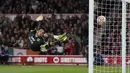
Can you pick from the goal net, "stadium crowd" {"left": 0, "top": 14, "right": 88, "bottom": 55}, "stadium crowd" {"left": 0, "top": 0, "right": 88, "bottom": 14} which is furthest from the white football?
"stadium crowd" {"left": 0, "top": 0, "right": 88, "bottom": 14}

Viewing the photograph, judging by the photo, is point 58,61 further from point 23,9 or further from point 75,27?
point 23,9

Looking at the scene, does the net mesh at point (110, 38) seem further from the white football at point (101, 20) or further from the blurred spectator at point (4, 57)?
the blurred spectator at point (4, 57)

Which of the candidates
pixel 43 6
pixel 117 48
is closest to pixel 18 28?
pixel 43 6

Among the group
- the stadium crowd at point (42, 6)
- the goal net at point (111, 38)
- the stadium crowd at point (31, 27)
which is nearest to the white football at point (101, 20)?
the goal net at point (111, 38)

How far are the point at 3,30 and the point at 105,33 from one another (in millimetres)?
11342

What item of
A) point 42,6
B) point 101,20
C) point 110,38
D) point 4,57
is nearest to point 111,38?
point 110,38

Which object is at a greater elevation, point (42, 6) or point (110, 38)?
point (42, 6)

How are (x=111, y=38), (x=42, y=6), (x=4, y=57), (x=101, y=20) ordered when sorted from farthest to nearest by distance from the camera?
1. (x=42, y=6)
2. (x=4, y=57)
3. (x=111, y=38)
4. (x=101, y=20)

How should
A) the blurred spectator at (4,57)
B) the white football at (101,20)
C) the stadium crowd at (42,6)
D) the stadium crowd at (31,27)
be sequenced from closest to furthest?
the white football at (101,20)
the blurred spectator at (4,57)
the stadium crowd at (31,27)
the stadium crowd at (42,6)

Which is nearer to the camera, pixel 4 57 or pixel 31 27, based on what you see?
pixel 4 57

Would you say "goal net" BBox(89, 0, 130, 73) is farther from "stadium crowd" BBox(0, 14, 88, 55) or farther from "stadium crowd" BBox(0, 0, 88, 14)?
"stadium crowd" BBox(0, 0, 88, 14)

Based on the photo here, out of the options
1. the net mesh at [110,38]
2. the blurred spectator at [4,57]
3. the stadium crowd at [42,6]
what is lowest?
the blurred spectator at [4,57]

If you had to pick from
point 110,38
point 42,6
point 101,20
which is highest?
point 42,6

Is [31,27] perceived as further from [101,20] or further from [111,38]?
[101,20]
